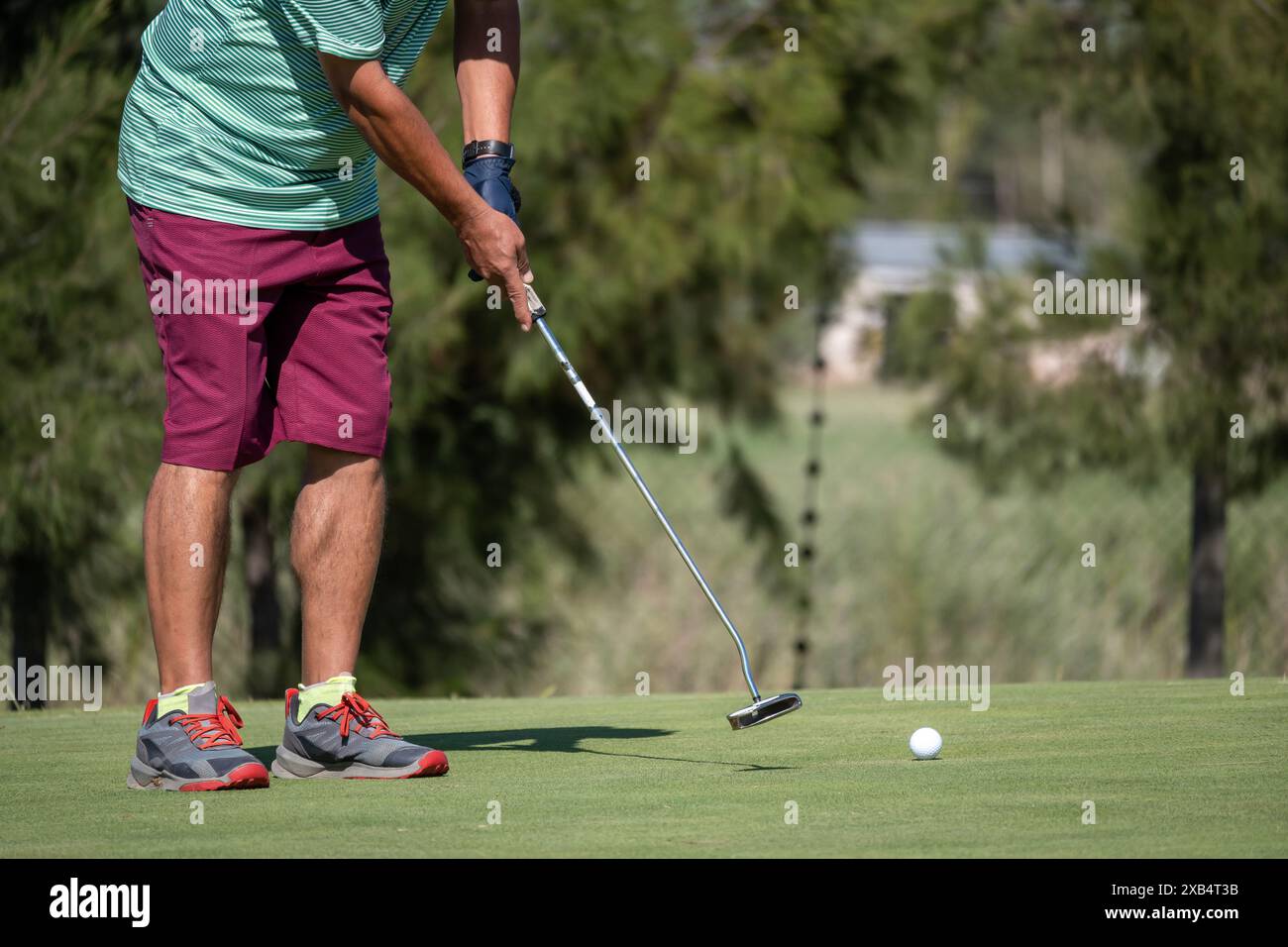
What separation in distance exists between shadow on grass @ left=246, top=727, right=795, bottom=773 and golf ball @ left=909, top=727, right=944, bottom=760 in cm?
36

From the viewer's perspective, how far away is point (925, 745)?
8.75 ft

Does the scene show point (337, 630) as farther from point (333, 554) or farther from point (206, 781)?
point (206, 781)

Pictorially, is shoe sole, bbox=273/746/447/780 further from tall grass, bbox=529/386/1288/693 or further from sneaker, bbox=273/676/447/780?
tall grass, bbox=529/386/1288/693

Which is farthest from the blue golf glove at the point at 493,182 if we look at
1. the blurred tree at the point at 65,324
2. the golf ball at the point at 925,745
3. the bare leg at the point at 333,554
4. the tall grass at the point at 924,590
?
the tall grass at the point at 924,590

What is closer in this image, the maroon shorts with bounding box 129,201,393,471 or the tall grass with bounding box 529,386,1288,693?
the maroon shorts with bounding box 129,201,393,471

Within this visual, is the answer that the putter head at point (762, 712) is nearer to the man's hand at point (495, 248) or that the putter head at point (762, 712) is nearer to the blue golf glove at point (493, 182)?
the man's hand at point (495, 248)

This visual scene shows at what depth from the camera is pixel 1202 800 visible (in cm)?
225

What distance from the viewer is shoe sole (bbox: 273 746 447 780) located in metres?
2.62

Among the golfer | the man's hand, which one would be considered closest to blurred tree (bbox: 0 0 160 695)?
the golfer

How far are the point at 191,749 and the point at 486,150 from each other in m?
1.02

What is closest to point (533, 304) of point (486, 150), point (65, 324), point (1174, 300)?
point (486, 150)

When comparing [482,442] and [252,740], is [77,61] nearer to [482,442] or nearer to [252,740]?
[482,442]

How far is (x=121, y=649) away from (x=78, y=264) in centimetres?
136

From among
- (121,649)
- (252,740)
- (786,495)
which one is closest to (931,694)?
(252,740)
